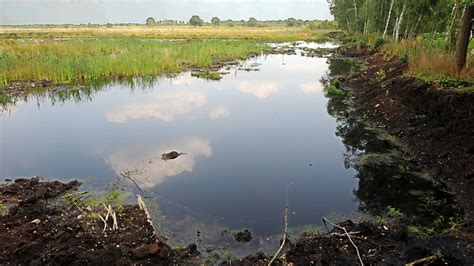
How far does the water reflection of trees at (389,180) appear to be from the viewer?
656 centimetres

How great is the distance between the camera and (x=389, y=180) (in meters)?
7.82

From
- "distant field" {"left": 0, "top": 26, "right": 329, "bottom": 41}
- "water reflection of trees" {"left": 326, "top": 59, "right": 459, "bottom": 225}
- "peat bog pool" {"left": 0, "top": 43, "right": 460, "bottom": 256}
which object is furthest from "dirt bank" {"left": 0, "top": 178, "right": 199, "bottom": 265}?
"distant field" {"left": 0, "top": 26, "right": 329, "bottom": 41}

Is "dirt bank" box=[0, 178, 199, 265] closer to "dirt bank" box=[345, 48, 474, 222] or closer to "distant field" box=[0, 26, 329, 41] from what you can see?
"dirt bank" box=[345, 48, 474, 222]

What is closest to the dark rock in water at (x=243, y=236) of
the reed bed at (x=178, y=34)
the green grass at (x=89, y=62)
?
the green grass at (x=89, y=62)

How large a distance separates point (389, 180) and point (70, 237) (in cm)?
647

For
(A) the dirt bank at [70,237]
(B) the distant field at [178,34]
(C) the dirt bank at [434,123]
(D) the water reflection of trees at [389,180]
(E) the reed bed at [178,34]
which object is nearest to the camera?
(A) the dirt bank at [70,237]

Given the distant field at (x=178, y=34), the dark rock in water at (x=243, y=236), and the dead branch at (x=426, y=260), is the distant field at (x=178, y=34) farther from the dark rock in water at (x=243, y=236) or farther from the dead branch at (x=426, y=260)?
the dead branch at (x=426, y=260)

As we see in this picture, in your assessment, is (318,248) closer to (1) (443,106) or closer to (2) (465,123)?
(2) (465,123)

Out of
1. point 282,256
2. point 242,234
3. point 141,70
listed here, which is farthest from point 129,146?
point 141,70

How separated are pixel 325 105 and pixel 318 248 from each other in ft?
36.0

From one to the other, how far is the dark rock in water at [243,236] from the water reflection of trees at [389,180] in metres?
2.43

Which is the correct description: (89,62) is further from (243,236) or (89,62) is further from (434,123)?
(434,123)

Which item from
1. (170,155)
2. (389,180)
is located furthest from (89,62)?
(389,180)

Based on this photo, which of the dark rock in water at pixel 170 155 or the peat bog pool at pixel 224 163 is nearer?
the peat bog pool at pixel 224 163
